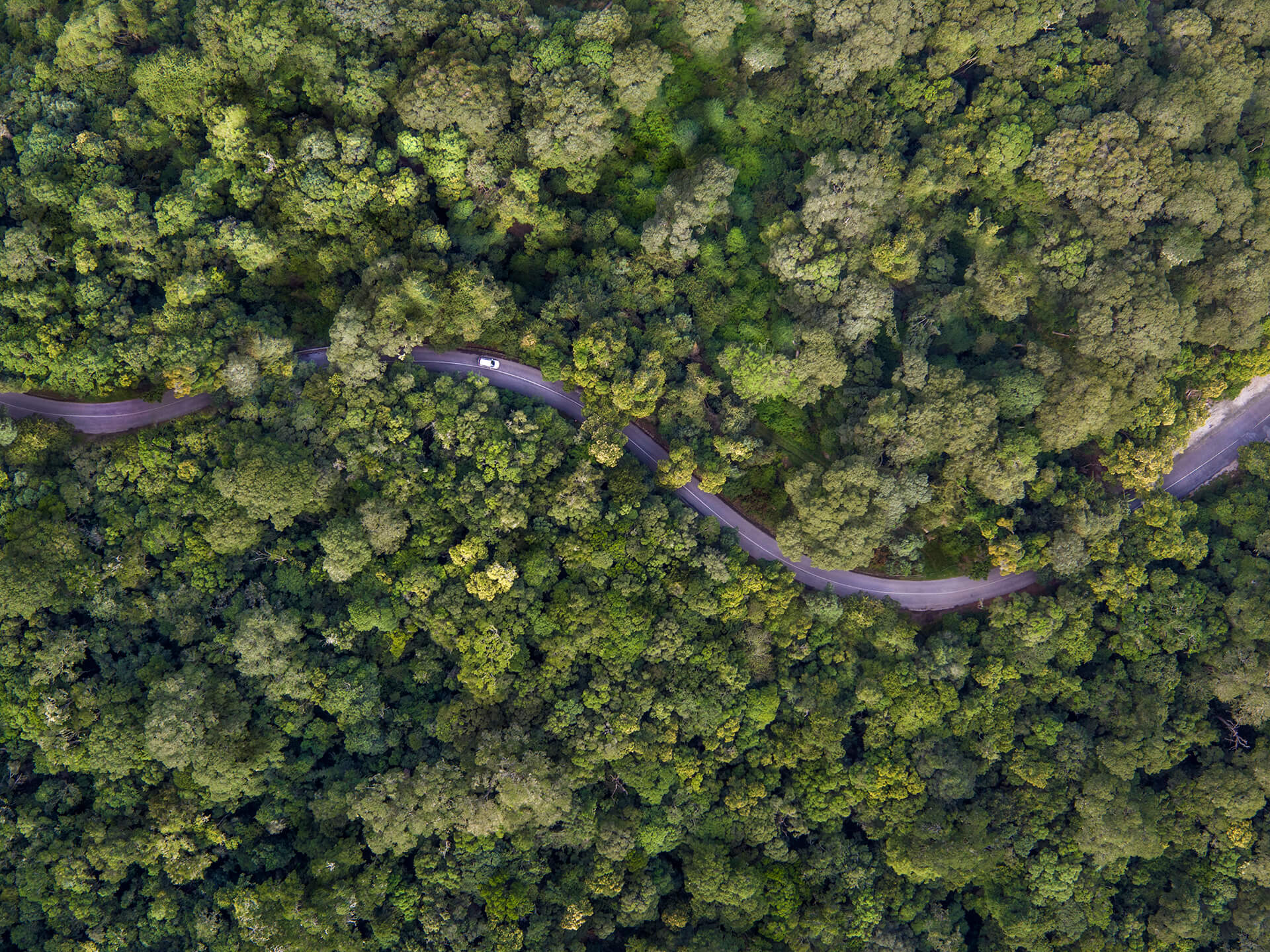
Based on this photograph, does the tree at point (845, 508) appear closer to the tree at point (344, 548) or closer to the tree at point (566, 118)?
the tree at point (566, 118)

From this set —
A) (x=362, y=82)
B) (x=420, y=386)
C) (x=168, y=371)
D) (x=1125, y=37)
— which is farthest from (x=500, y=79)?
(x=1125, y=37)

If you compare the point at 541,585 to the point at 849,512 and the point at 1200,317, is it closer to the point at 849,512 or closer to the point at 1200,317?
the point at 849,512

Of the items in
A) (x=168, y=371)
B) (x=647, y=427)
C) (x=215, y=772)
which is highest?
(x=647, y=427)

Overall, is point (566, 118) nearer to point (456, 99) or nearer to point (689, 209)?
point (456, 99)

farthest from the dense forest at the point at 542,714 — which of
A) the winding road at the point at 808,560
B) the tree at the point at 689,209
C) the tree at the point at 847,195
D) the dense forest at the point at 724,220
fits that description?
the tree at the point at 847,195

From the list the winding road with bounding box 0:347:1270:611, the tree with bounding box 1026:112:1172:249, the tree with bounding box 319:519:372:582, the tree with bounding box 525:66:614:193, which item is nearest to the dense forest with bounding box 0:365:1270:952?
the tree with bounding box 319:519:372:582

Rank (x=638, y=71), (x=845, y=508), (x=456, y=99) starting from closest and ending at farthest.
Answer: (x=456, y=99) → (x=845, y=508) → (x=638, y=71)

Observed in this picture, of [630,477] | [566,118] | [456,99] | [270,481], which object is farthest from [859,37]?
[270,481]
